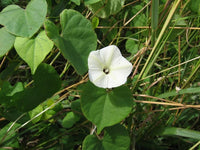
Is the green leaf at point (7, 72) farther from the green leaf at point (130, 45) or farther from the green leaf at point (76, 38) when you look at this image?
the green leaf at point (130, 45)

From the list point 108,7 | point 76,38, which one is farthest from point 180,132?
point 108,7

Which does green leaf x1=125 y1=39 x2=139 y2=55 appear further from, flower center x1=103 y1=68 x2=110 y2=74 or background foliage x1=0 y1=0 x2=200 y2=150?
flower center x1=103 y1=68 x2=110 y2=74

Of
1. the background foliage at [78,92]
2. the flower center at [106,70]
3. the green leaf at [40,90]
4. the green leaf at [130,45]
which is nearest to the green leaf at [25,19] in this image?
the background foliage at [78,92]

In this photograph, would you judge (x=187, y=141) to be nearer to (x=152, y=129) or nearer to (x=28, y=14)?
(x=152, y=129)

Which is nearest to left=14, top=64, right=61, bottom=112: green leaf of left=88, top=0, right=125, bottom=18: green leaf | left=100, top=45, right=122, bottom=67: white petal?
left=100, top=45, right=122, bottom=67: white petal

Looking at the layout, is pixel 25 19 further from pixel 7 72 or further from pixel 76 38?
pixel 7 72
